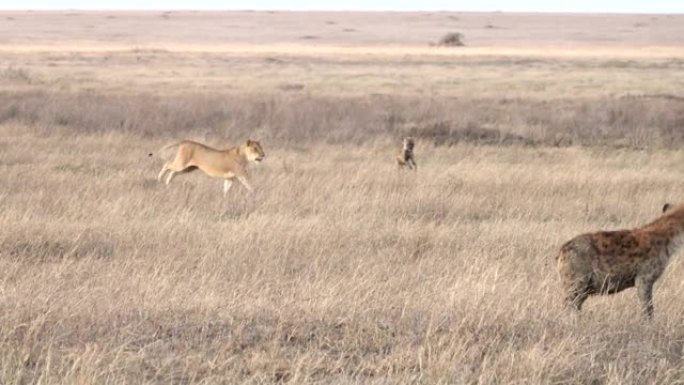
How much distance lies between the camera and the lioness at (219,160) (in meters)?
13.7

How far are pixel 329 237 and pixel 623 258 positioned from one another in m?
4.12

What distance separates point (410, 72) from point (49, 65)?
1487cm

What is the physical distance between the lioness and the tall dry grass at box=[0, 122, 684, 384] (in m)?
0.23

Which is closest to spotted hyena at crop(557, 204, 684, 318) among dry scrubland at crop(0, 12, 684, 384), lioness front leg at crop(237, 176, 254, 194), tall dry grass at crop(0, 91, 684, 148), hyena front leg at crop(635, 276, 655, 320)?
hyena front leg at crop(635, 276, 655, 320)

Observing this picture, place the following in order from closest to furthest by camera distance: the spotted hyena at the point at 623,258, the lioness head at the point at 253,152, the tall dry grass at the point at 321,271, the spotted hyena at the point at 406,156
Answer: the tall dry grass at the point at 321,271 < the spotted hyena at the point at 623,258 < the lioness head at the point at 253,152 < the spotted hyena at the point at 406,156

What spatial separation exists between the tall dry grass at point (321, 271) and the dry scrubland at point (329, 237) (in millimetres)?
23

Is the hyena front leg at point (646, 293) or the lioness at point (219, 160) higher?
the hyena front leg at point (646, 293)

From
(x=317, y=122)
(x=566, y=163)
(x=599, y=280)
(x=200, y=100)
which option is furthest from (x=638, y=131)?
(x=599, y=280)

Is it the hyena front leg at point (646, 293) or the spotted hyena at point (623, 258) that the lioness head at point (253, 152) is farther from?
the hyena front leg at point (646, 293)

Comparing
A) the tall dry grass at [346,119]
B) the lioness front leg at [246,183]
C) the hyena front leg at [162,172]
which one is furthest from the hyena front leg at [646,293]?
the tall dry grass at [346,119]

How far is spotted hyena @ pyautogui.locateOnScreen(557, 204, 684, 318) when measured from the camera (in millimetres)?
6582

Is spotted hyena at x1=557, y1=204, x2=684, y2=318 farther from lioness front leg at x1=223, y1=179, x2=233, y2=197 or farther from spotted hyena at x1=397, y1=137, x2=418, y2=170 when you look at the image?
spotted hyena at x1=397, y1=137, x2=418, y2=170

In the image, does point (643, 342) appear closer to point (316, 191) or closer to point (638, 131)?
point (316, 191)

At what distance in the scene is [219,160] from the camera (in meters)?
13.8
